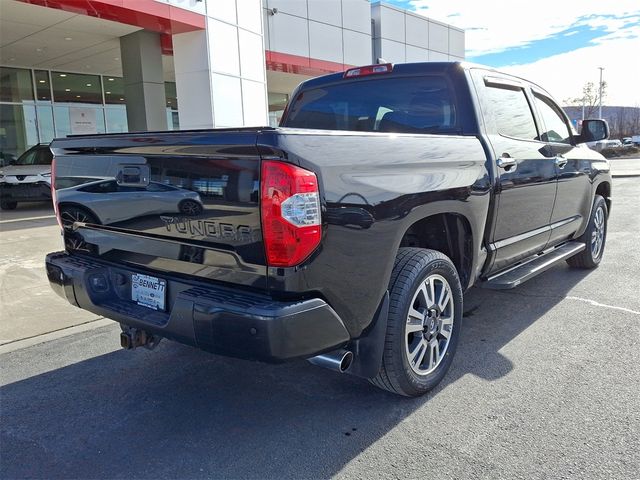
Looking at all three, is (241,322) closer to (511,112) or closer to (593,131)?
(511,112)

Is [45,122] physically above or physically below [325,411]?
above

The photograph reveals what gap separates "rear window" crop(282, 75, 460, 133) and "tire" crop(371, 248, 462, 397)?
3.82 ft

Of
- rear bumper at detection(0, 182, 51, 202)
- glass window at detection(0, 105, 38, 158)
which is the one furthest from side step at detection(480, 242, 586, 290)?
glass window at detection(0, 105, 38, 158)

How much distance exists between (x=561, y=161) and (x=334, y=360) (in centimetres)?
325

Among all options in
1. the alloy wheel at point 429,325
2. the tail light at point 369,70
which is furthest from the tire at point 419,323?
the tail light at point 369,70

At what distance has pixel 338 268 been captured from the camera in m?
2.53

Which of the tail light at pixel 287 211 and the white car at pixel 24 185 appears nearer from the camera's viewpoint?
the tail light at pixel 287 211

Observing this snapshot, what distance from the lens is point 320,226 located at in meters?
2.41

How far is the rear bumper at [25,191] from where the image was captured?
13.2 m

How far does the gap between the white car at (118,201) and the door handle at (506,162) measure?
7.24 feet

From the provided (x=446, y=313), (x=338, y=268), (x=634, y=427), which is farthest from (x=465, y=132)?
(x=634, y=427)

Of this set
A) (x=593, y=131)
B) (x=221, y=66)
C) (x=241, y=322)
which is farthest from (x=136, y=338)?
(x=221, y=66)

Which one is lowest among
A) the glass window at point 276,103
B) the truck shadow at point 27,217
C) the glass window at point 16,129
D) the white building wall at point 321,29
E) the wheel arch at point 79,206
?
the truck shadow at point 27,217

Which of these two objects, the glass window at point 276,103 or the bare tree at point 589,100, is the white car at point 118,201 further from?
the bare tree at point 589,100
